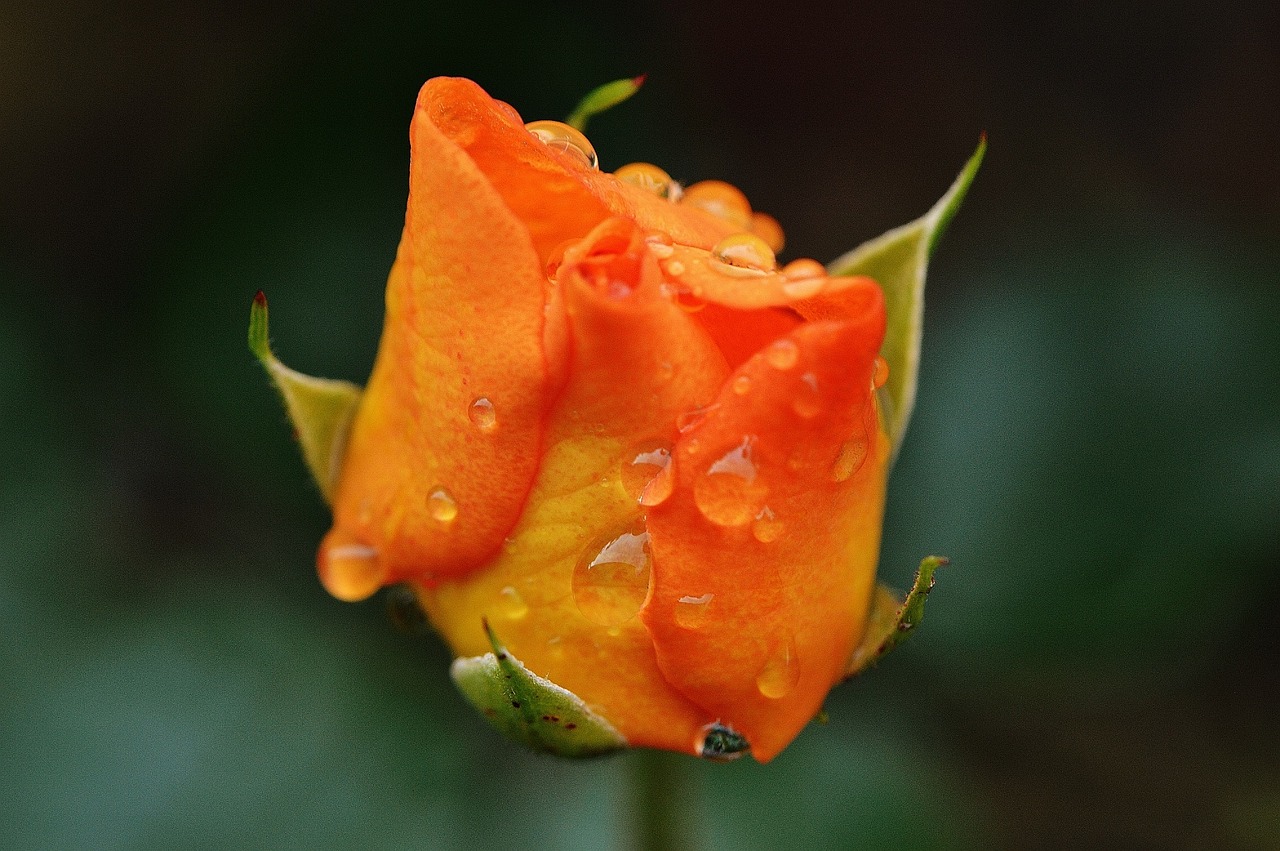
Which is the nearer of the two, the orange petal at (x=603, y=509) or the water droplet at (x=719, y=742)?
the orange petal at (x=603, y=509)

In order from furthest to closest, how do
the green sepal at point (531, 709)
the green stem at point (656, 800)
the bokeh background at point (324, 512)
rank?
the bokeh background at point (324, 512)
the green stem at point (656, 800)
the green sepal at point (531, 709)

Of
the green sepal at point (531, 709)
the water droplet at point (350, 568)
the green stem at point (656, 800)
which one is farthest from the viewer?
the green stem at point (656, 800)

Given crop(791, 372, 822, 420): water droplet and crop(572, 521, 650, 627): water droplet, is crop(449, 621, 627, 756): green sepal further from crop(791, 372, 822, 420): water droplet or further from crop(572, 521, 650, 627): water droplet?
crop(791, 372, 822, 420): water droplet

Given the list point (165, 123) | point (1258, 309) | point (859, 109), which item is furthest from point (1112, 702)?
point (165, 123)

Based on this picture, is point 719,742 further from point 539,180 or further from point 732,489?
point 539,180

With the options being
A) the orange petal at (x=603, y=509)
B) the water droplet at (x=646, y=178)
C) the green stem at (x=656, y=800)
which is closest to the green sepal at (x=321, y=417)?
the orange petal at (x=603, y=509)

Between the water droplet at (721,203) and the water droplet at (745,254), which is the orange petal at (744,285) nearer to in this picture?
the water droplet at (745,254)

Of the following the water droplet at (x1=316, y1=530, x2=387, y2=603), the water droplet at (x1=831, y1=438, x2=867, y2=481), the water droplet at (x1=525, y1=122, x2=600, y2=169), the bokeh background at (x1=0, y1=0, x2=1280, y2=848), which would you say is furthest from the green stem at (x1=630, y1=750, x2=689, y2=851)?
the water droplet at (x1=525, y1=122, x2=600, y2=169)
